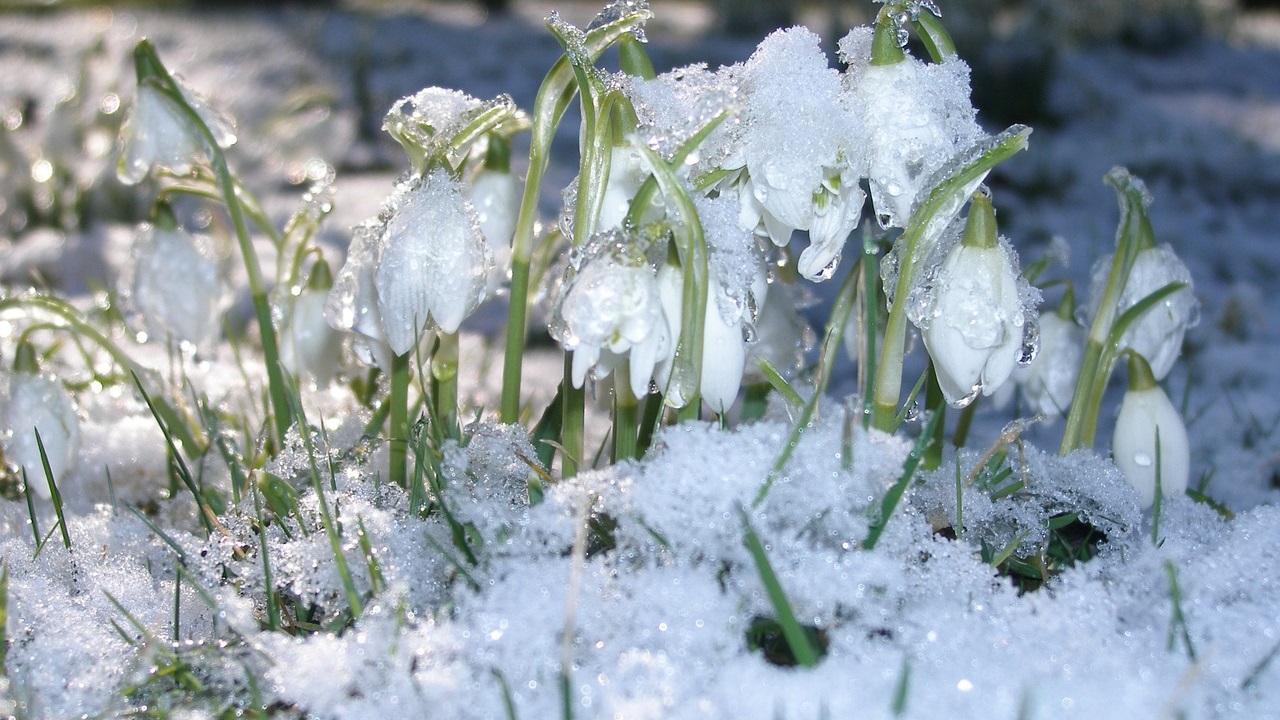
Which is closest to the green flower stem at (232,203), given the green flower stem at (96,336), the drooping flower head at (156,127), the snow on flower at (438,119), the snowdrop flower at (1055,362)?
the drooping flower head at (156,127)

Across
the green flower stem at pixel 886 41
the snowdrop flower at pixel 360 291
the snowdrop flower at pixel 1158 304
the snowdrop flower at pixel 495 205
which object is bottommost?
the snowdrop flower at pixel 1158 304

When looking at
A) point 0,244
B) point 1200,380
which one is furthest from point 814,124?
point 0,244

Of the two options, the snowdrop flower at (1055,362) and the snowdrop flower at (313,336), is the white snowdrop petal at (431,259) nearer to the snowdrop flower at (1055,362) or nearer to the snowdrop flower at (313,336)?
the snowdrop flower at (313,336)

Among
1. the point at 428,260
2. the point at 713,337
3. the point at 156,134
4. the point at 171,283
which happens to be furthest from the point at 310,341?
the point at 713,337

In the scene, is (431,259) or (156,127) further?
(156,127)

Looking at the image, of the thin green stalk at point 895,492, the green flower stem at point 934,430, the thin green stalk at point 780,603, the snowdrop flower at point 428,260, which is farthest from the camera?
the green flower stem at point 934,430

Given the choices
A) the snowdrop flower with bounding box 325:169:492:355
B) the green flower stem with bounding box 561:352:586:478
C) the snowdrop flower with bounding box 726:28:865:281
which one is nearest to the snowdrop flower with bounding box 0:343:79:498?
the snowdrop flower with bounding box 325:169:492:355

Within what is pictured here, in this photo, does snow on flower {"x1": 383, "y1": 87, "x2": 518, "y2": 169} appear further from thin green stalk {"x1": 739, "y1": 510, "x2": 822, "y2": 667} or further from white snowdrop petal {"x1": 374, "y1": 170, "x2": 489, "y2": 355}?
thin green stalk {"x1": 739, "y1": 510, "x2": 822, "y2": 667}

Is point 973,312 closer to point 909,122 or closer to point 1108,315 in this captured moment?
point 909,122
